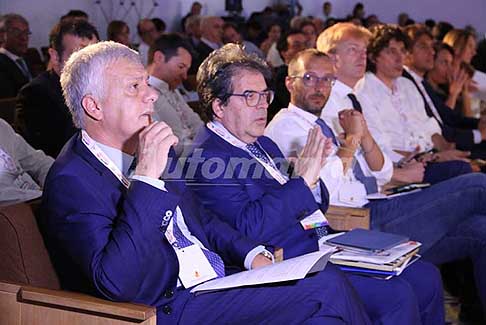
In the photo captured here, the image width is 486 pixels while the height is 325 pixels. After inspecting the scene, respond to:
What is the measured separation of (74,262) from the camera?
6.61ft

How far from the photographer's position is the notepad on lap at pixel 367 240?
2.69m

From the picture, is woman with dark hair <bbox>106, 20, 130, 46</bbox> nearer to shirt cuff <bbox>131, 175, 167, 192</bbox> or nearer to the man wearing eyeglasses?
the man wearing eyeglasses

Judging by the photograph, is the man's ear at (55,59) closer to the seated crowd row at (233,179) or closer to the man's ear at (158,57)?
the seated crowd row at (233,179)

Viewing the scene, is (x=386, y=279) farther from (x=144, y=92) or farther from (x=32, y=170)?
(x=32, y=170)

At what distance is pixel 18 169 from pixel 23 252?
644mm

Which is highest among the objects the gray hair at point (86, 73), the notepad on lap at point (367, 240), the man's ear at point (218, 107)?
the gray hair at point (86, 73)

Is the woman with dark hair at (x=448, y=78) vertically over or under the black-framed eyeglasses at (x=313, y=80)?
under

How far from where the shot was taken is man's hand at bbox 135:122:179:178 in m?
2.01

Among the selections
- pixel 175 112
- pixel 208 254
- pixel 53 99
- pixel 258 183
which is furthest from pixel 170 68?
pixel 208 254

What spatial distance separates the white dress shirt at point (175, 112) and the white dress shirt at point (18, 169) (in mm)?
1361

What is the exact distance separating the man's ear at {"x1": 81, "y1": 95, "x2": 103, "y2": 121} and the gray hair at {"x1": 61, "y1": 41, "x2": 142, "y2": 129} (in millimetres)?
11

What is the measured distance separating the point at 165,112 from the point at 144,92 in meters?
2.21

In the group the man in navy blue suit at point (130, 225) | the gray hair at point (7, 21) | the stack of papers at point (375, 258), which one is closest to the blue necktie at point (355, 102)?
the stack of papers at point (375, 258)

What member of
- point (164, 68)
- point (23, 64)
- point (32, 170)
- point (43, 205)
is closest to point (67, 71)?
point (43, 205)
